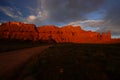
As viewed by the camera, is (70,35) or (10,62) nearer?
(10,62)

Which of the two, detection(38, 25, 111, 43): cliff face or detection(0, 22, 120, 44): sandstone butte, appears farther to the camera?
detection(38, 25, 111, 43): cliff face

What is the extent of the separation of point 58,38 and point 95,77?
499 feet

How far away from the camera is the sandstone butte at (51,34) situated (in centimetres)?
13439

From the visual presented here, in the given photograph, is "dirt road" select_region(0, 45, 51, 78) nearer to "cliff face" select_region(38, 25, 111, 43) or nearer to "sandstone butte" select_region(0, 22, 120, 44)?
"sandstone butte" select_region(0, 22, 120, 44)

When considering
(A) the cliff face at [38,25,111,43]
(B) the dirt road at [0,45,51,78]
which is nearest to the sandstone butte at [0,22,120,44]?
(A) the cliff face at [38,25,111,43]

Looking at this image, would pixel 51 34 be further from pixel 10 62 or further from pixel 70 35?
pixel 10 62

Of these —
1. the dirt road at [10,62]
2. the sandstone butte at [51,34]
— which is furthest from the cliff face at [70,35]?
the dirt road at [10,62]

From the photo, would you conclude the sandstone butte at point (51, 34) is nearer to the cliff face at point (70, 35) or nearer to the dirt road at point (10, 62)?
the cliff face at point (70, 35)

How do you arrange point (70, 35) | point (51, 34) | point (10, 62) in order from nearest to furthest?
point (10, 62), point (51, 34), point (70, 35)

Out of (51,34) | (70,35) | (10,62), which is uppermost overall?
(51,34)

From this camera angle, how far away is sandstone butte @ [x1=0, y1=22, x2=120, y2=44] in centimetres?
13439

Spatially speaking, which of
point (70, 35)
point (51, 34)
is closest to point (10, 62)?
point (51, 34)

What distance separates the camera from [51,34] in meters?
162

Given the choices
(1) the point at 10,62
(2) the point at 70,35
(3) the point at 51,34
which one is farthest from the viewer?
(2) the point at 70,35
